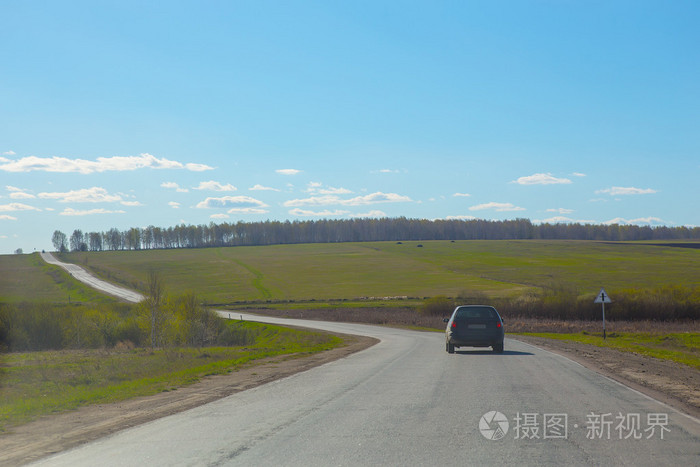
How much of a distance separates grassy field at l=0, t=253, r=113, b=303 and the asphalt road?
61.7 meters

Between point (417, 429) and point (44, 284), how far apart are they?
327ft

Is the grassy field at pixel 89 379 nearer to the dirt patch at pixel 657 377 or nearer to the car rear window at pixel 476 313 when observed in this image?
the car rear window at pixel 476 313

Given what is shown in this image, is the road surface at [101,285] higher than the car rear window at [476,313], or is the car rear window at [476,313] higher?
the car rear window at [476,313]

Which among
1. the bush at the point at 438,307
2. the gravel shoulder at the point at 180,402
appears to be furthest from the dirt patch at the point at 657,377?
the bush at the point at 438,307

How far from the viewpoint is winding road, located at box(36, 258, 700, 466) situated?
22.7 ft

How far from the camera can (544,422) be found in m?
8.71

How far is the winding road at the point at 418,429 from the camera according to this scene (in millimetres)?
6918

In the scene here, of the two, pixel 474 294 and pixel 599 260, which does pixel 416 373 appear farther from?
pixel 599 260

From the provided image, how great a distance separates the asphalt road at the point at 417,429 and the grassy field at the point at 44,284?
6172cm

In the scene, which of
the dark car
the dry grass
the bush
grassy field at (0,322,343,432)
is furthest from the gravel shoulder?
the bush

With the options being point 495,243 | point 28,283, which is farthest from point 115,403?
point 495,243

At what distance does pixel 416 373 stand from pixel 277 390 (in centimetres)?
419

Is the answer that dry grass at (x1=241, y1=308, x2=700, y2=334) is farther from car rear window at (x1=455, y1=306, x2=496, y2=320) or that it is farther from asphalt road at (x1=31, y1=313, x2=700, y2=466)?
asphalt road at (x1=31, y1=313, x2=700, y2=466)

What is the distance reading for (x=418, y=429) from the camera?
8.37 meters
